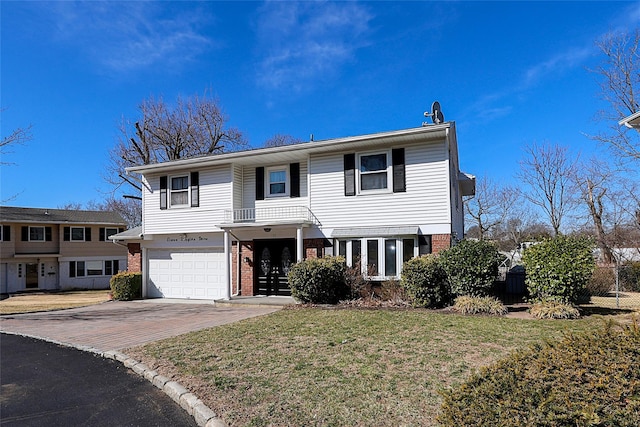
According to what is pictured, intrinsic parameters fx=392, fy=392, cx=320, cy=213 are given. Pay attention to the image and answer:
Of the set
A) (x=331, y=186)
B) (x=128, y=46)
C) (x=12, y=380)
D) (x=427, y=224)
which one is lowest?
(x=12, y=380)

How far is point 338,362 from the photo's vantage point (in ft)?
19.3

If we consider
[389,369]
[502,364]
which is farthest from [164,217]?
[502,364]

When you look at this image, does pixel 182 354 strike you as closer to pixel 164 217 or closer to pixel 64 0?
pixel 64 0

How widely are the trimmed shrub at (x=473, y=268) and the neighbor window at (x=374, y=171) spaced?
3.59 metres

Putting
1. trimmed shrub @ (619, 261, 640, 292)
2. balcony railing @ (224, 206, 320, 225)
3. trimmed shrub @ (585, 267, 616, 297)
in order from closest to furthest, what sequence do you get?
1. balcony railing @ (224, 206, 320, 225)
2. trimmed shrub @ (585, 267, 616, 297)
3. trimmed shrub @ (619, 261, 640, 292)

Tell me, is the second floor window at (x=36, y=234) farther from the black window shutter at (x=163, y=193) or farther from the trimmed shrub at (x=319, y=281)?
the trimmed shrub at (x=319, y=281)

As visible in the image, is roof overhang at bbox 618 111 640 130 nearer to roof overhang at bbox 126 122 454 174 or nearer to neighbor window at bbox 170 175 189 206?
roof overhang at bbox 126 122 454 174

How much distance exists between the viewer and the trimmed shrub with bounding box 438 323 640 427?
2.36m

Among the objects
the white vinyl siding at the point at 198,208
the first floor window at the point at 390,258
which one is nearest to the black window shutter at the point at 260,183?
the white vinyl siding at the point at 198,208

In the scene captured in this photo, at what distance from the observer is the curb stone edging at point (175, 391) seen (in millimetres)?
4211

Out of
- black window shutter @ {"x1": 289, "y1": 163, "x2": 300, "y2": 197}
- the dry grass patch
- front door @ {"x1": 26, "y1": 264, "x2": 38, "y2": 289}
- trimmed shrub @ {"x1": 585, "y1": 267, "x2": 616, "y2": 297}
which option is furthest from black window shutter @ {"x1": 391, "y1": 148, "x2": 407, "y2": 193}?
front door @ {"x1": 26, "y1": 264, "x2": 38, "y2": 289}

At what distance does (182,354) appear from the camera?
6762mm

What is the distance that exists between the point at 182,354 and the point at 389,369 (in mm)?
3584

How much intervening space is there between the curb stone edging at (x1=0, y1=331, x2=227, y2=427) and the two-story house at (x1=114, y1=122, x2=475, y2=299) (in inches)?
294
